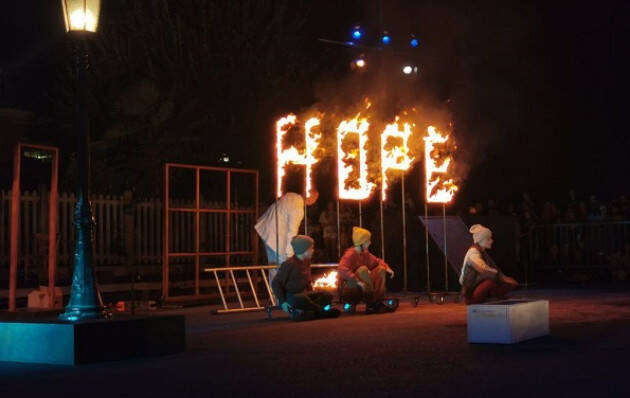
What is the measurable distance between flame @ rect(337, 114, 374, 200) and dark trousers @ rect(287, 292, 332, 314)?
142 inches

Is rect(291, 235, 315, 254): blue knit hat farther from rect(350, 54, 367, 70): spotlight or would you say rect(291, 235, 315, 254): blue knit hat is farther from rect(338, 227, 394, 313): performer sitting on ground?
rect(350, 54, 367, 70): spotlight

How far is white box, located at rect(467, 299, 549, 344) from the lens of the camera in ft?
35.4

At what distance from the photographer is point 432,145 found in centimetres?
1866

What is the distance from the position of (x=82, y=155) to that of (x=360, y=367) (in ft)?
13.5

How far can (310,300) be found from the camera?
48.0 ft

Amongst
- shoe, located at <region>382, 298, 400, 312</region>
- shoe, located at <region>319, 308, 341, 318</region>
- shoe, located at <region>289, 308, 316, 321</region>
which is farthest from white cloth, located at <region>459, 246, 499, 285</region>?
shoe, located at <region>289, 308, 316, 321</region>

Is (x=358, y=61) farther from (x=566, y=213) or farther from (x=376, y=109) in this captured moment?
(x=376, y=109)

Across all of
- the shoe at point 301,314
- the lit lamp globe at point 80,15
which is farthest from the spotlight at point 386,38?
the lit lamp globe at point 80,15

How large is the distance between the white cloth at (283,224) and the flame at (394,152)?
212 cm

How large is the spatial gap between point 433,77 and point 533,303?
948 cm

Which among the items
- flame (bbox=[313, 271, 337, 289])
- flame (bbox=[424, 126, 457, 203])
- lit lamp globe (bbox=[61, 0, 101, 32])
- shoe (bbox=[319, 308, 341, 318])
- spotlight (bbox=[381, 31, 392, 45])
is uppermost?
spotlight (bbox=[381, 31, 392, 45])

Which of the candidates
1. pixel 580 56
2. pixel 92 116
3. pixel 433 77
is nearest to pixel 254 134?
pixel 92 116

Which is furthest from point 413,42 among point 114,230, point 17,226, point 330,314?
point 17,226

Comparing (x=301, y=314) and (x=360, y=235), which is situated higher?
(x=360, y=235)
